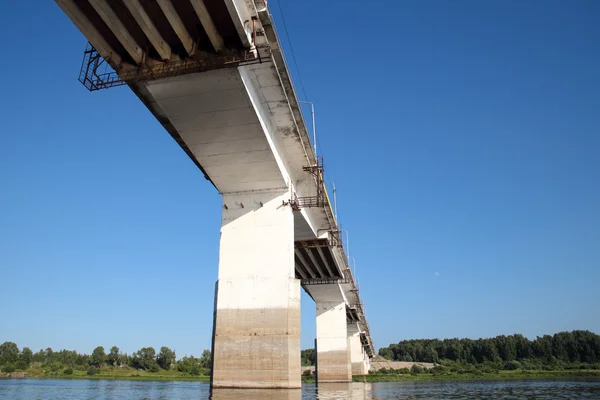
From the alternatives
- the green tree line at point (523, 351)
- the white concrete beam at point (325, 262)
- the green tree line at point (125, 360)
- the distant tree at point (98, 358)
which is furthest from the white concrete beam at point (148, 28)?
the green tree line at point (523, 351)

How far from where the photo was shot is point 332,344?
49781mm

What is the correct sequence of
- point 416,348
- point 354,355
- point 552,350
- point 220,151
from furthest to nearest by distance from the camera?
point 416,348 < point 552,350 < point 354,355 < point 220,151

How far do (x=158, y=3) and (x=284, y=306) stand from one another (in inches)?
522

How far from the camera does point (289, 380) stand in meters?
19.2

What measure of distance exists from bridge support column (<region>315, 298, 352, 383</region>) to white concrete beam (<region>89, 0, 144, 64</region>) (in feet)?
134

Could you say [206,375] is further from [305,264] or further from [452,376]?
[305,264]

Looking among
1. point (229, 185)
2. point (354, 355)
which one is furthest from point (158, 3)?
point (354, 355)

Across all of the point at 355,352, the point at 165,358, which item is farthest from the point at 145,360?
the point at 355,352

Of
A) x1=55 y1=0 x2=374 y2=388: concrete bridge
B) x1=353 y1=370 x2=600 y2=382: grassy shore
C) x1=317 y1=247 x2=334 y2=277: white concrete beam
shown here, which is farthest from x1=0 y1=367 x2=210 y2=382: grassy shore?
x1=55 y1=0 x2=374 y2=388: concrete bridge

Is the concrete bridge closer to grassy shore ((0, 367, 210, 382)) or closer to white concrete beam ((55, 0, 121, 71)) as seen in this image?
white concrete beam ((55, 0, 121, 71))

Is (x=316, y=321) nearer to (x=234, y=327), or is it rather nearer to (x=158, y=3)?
(x=234, y=327)

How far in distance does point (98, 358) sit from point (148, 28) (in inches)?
4607

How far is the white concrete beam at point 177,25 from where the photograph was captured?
1249 cm

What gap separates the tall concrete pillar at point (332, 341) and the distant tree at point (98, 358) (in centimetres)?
8242
